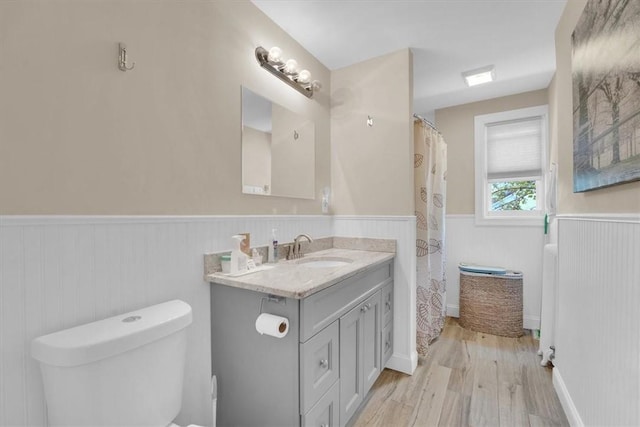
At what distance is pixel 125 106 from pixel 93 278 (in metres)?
0.65

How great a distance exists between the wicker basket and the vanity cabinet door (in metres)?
1.49

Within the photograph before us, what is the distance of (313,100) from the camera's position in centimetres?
220

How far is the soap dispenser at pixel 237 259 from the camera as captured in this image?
1.36 metres

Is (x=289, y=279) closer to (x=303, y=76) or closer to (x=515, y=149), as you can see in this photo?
(x=303, y=76)

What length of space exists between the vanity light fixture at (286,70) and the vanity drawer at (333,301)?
4.42 ft

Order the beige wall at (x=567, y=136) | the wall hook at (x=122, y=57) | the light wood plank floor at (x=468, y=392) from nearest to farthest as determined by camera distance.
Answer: the wall hook at (x=122, y=57) < the beige wall at (x=567, y=136) < the light wood plank floor at (x=468, y=392)

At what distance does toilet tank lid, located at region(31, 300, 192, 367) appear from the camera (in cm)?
78

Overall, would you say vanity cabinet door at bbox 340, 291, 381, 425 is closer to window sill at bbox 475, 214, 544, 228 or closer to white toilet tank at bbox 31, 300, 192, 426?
white toilet tank at bbox 31, 300, 192, 426

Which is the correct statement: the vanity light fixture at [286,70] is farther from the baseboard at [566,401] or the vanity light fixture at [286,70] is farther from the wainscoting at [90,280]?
the baseboard at [566,401]

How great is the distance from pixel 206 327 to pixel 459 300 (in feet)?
8.64

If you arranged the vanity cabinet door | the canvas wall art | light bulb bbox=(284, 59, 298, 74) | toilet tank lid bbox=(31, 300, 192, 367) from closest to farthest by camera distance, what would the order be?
toilet tank lid bbox=(31, 300, 192, 367) → the canvas wall art → the vanity cabinet door → light bulb bbox=(284, 59, 298, 74)

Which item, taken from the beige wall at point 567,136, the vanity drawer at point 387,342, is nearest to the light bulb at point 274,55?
the beige wall at point 567,136

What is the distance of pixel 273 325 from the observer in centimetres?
110

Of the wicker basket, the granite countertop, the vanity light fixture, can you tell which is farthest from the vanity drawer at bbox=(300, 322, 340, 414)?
the wicker basket
